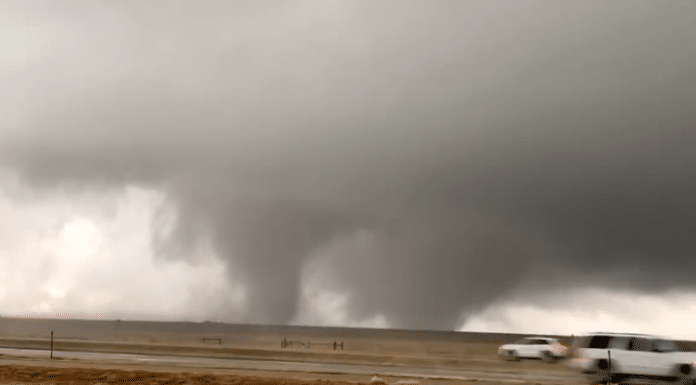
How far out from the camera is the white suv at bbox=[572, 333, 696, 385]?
25172mm

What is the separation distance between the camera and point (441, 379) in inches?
1017

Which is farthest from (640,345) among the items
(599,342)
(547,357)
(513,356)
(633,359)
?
(513,356)

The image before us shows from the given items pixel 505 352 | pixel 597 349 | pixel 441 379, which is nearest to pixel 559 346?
pixel 505 352

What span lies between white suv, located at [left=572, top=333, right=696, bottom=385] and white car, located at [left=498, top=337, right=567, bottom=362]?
1666 cm

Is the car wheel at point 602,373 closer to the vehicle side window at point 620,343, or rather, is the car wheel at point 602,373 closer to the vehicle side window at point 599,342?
the vehicle side window at point 599,342

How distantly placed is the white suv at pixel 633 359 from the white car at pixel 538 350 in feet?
54.6

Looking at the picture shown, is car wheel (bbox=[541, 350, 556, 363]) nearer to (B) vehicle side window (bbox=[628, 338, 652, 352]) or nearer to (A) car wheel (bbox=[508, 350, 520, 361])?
(A) car wheel (bbox=[508, 350, 520, 361])

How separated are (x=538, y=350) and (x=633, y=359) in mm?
18006

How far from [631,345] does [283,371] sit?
612 inches

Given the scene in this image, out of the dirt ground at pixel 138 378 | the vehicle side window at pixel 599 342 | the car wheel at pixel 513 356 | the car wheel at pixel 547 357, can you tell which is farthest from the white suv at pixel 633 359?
the car wheel at pixel 513 356

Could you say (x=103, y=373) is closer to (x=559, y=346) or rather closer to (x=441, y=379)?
(x=441, y=379)

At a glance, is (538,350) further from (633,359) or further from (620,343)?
(633,359)

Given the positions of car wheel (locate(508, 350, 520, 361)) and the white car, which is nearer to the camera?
the white car

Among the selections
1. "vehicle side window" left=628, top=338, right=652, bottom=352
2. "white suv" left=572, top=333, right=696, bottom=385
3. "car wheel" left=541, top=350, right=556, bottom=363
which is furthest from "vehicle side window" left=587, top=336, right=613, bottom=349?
"car wheel" left=541, top=350, right=556, bottom=363
